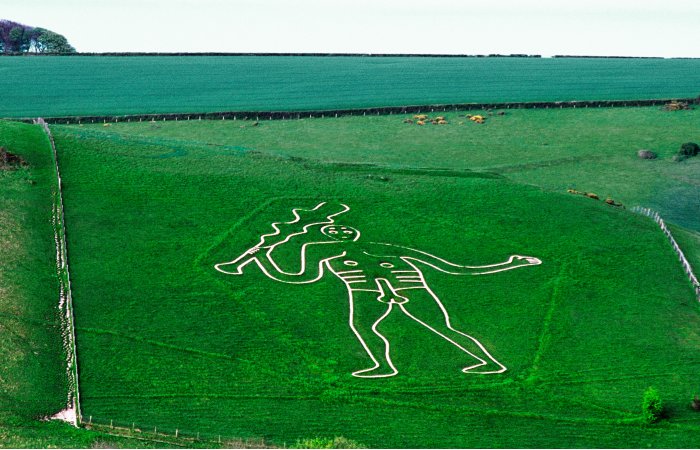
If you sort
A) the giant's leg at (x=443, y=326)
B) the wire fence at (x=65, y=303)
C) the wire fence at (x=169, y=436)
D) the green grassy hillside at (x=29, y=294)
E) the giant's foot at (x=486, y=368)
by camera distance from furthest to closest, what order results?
the giant's leg at (x=443, y=326)
the giant's foot at (x=486, y=368)
the wire fence at (x=65, y=303)
the green grassy hillside at (x=29, y=294)
the wire fence at (x=169, y=436)

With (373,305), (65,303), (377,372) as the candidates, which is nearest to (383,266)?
(373,305)

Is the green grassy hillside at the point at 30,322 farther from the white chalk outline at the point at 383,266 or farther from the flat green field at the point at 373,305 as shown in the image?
the white chalk outline at the point at 383,266

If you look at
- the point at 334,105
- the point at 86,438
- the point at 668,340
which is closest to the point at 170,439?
the point at 86,438

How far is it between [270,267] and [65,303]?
1550 cm

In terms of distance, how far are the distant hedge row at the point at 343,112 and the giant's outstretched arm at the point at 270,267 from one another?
6030 cm

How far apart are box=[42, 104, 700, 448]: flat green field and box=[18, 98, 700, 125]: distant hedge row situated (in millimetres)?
28516

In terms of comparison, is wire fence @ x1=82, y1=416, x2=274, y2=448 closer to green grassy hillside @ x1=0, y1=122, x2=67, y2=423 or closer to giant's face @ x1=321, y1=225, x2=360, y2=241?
green grassy hillside @ x1=0, y1=122, x2=67, y2=423

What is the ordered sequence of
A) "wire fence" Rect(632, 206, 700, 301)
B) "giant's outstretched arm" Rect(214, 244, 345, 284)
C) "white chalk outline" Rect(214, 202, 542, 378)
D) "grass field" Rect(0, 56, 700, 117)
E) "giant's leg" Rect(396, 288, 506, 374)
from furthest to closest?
1. "grass field" Rect(0, 56, 700, 117)
2. "wire fence" Rect(632, 206, 700, 301)
3. "giant's outstretched arm" Rect(214, 244, 345, 284)
4. "white chalk outline" Rect(214, 202, 542, 378)
5. "giant's leg" Rect(396, 288, 506, 374)

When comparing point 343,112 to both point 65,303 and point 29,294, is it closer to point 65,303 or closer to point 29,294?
point 65,303

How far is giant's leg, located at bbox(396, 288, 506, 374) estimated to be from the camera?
53062mm

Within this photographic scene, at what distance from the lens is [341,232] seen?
72375 millimetres

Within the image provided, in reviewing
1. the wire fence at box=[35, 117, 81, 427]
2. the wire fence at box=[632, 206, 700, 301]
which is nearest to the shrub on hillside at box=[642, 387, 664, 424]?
the wire fence at box=[632, 206, 700, 301]

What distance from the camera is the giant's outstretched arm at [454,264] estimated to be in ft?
219

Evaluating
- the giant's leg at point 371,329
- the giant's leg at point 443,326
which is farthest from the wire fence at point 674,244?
the giant's leg at point 371,329
